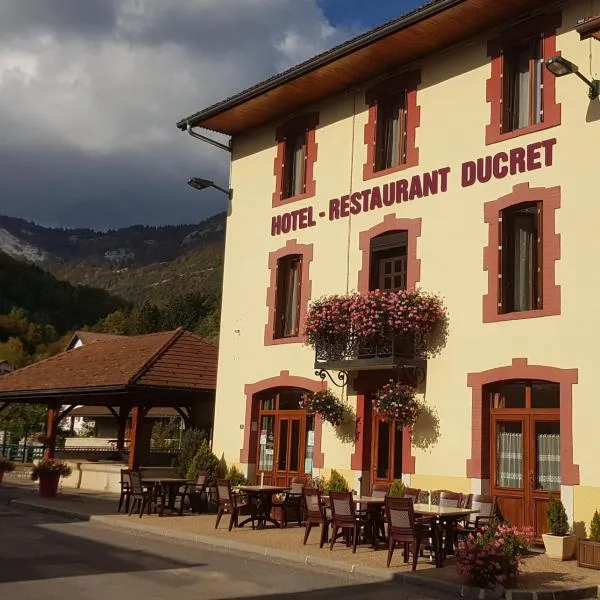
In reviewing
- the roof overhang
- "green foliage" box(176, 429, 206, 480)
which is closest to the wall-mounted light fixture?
the roof overhang

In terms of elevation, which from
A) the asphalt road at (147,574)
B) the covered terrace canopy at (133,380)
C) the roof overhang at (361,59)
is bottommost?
the asphalt road at (147,574)

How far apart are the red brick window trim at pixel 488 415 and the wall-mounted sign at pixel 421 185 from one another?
3203 millimetres

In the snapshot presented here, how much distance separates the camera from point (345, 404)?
50.0 feet

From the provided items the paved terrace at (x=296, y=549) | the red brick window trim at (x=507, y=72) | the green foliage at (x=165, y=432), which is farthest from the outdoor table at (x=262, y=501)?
the green foliage at (x=165, y=432)

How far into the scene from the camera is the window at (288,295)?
17141 millimetres

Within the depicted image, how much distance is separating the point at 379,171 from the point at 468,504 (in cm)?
659

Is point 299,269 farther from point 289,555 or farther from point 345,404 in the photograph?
point 289,555

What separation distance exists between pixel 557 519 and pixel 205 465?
8511mm

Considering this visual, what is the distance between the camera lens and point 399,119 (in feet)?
50.9

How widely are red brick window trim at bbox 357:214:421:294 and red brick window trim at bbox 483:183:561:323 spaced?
4.87 feet

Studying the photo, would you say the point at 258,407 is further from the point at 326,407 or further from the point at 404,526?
the point at 404,526

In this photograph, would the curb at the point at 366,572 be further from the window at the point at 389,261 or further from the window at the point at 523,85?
the window at the point at 523,85

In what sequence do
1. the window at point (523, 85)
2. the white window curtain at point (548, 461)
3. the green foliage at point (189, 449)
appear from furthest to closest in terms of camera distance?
the green foliage at point (189, 449) → the window at point (523, 85) → the white window curtain at point (548, 461)

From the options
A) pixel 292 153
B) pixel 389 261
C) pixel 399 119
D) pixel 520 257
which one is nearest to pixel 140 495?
pixel 389 261
